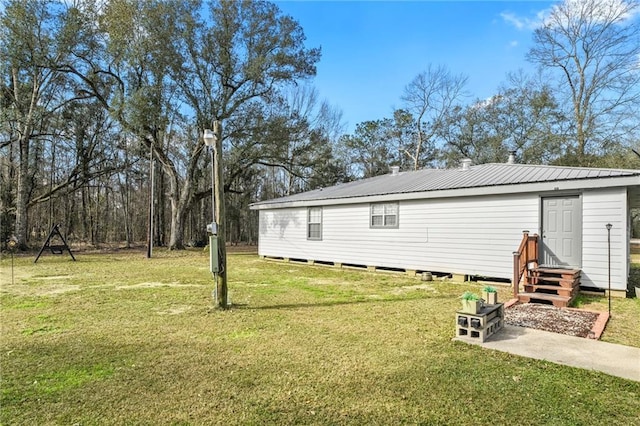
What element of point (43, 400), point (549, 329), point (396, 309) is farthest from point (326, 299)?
point (43, 400)

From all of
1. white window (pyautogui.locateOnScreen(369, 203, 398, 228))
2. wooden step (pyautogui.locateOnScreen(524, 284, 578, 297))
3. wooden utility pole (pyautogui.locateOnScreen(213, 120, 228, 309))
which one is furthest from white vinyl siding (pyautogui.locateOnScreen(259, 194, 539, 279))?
wooden utility pole (pyautogui.locateOnScreen(213, 120, 228, 309))

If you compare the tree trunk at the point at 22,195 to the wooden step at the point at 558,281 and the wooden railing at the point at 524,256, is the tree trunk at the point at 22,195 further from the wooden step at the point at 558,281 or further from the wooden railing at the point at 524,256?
the wooden step at the point at 558,281

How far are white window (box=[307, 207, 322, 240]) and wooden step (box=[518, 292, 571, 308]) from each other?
700 cm

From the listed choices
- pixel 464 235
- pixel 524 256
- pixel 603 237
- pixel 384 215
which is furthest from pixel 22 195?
pixel 603 237

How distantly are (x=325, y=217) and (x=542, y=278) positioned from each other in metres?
6.84

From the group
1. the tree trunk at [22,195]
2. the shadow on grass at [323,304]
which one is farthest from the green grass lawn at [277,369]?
the tree trunk at [22,195]

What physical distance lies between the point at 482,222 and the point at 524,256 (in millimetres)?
1560

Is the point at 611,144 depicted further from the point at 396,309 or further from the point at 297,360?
the point at 297,360

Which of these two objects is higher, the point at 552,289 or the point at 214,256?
the point at 214,256

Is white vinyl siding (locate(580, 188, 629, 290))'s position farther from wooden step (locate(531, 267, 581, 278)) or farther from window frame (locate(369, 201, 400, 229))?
window frame (locate(369, 201, 400, 229))

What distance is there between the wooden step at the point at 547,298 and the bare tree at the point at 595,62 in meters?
16.2

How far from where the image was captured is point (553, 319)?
16.3 ft

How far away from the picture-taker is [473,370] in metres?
3.23

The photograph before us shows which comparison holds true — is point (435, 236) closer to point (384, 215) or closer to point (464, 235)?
point (464, 235)
